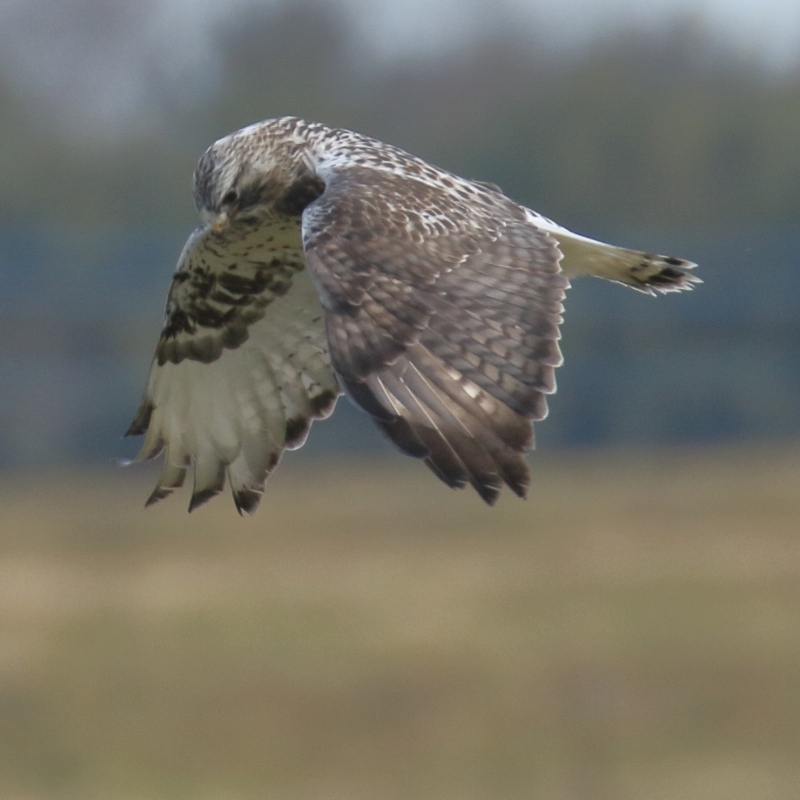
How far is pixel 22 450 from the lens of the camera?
79.2ft

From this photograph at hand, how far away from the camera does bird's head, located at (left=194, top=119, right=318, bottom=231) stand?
5977 millimetres

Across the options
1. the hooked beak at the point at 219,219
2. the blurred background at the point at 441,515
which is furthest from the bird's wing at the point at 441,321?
the blurred background at the point at 441,515

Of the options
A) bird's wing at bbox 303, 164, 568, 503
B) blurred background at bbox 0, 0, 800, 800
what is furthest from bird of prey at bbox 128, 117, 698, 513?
blurred background at bbox 0, 0, 800, 800

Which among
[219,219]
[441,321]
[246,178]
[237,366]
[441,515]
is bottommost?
[441,515]

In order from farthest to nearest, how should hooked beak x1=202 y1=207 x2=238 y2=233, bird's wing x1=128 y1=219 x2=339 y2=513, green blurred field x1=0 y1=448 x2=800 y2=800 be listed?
green blurred field x1=0 y1=448 x2=800 y2=800, bird's wing x1=128 y1=219 x2=339 y2=513, hooked beak x1=202 y1=207 x2=238 y2=233

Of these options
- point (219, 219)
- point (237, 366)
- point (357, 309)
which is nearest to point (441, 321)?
point (357, 309)

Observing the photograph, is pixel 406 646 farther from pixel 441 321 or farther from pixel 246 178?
pixel 441 321

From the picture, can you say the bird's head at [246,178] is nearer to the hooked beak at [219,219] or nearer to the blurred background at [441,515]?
the hooked beak at [219,219]

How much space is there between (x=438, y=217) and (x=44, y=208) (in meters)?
28.9

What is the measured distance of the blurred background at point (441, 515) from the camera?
13.5 m

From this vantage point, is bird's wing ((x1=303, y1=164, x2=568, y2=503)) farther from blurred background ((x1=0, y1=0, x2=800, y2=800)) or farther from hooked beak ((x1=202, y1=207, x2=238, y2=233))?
blurred background ((x1=0, y1=0, x2=800, y2=800))

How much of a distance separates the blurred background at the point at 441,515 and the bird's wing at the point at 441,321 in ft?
24.8

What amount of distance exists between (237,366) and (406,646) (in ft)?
31.9

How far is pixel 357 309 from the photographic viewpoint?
4.68 metres
